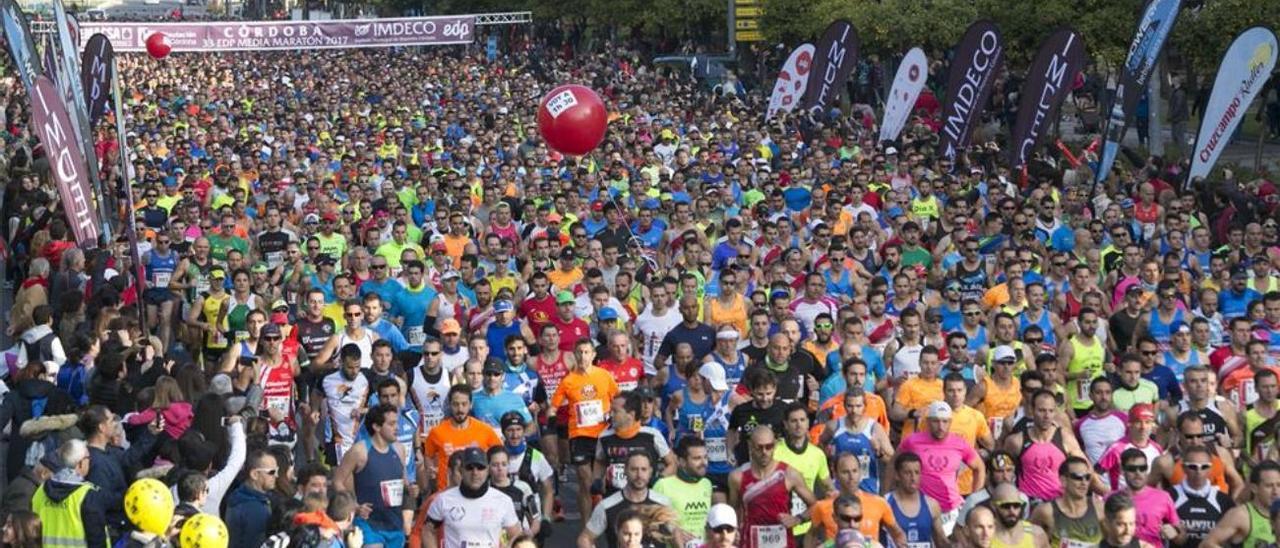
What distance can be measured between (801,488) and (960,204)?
944cm

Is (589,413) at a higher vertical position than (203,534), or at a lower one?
lower

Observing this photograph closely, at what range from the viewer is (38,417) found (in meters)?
12.1

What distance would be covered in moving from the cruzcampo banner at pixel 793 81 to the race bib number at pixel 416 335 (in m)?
14.0

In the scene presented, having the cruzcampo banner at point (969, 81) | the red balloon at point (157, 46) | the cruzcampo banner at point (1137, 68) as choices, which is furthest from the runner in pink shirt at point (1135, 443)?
the red balloon at point (157, 46)

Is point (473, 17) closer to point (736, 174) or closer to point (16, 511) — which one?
point (736, 174)

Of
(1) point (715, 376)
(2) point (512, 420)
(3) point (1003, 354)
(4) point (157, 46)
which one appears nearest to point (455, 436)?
(2) point (512, 420)

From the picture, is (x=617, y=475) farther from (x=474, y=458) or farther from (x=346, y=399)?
(x=346, y=399)

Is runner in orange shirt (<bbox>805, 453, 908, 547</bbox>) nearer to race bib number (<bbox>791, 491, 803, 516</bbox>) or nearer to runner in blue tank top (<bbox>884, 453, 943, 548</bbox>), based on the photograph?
runner in blue tank top (<bbox>884, 453, 943, 548</bbox>)

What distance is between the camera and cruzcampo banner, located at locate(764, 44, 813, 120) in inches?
1141

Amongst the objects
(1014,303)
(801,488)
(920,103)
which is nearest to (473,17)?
(920,103)

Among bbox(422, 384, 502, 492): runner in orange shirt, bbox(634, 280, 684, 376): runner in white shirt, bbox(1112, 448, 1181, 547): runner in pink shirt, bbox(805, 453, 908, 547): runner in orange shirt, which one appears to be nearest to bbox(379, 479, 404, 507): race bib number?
bbox(422, 384, 502, 492): runner in orange shirt

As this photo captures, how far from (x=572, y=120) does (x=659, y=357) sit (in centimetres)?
514

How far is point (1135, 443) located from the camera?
11.5 metres

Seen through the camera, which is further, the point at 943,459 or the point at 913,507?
the point at 943,459
